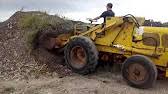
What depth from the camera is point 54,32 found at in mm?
13641

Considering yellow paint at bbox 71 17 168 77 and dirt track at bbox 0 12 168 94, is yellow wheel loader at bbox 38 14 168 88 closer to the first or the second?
yellow paint at bbox 71 17 168 77

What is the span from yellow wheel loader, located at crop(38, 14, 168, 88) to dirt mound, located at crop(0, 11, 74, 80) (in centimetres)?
46

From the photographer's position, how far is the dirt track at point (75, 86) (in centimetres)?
1062

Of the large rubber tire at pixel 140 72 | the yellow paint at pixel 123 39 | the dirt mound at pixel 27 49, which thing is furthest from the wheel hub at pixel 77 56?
the large rubber tire at pixel 140 72

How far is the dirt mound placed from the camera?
1243 centimetres

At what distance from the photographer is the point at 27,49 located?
536 inches

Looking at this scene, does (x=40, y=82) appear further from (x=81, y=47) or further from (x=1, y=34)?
(x=1, y=34)

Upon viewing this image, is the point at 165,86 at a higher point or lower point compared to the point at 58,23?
lower

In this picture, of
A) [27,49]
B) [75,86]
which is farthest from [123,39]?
[27,49]

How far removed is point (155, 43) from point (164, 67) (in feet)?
2.14

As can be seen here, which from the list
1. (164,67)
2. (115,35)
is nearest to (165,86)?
(164,67)

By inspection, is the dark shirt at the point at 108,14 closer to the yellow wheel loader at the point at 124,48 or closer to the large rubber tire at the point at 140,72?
the yellow wheel loader at the point at 124,48

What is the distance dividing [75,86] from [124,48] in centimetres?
177

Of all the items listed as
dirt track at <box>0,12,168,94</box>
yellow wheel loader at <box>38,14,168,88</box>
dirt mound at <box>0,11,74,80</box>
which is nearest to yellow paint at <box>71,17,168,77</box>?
yellow wheel loader at <box>38,14,168,88</box>
